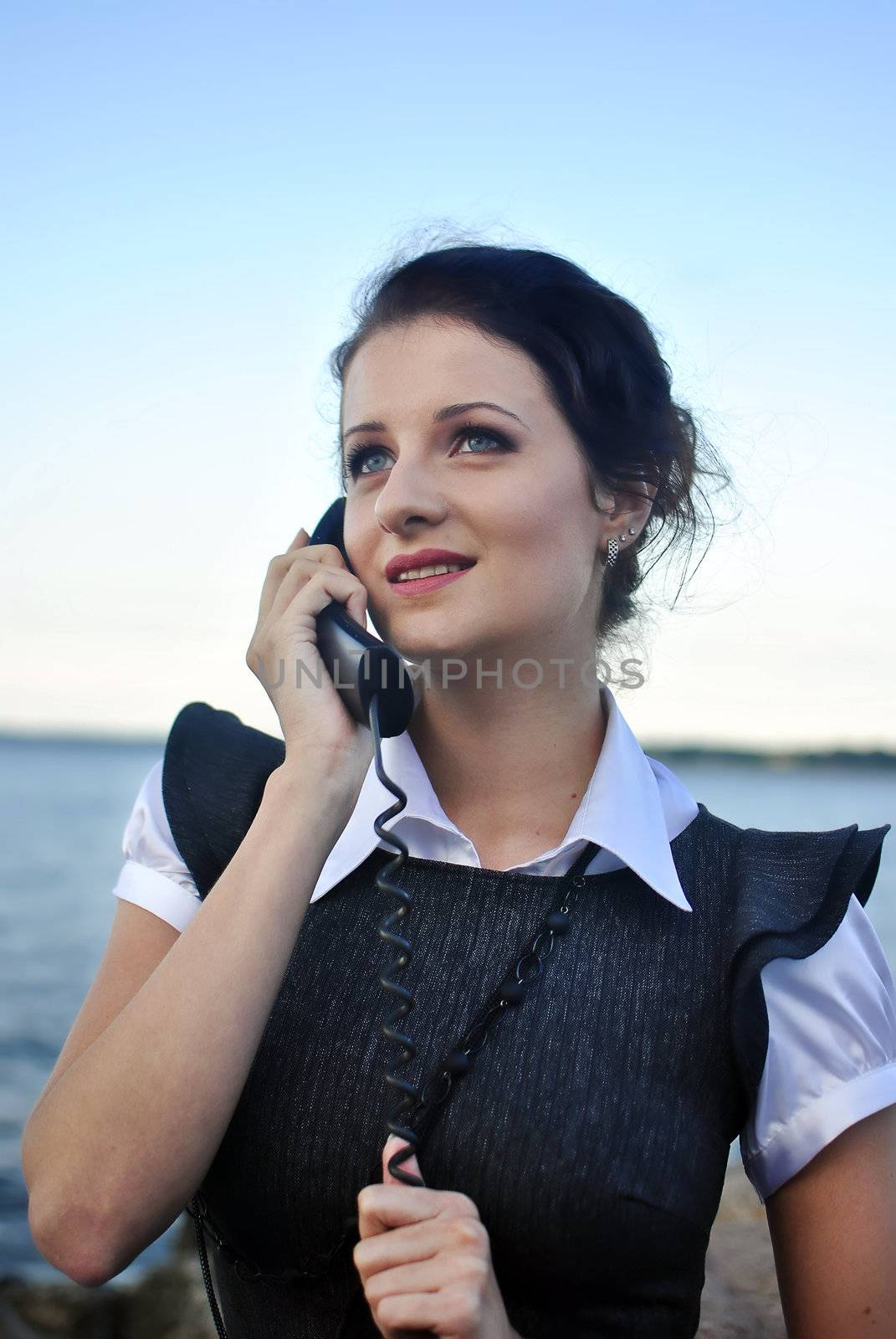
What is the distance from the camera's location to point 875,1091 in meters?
1.79

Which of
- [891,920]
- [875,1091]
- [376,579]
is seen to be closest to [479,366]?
[376,579]

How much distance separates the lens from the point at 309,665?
1867 mm

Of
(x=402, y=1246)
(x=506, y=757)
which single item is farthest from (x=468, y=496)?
(x=402, y=1246)

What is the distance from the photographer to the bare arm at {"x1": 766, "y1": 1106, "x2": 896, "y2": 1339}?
1.72 m

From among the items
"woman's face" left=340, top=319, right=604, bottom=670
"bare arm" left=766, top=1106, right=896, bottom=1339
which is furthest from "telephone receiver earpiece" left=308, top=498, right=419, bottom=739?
"bare arm" left=766, top=1106, right=896, bottom=1339

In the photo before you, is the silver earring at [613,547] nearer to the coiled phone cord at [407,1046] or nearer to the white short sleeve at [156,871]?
the coiled phone cord at [407,1046]

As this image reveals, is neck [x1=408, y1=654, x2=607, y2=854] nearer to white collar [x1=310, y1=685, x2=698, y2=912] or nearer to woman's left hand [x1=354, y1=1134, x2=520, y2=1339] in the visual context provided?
white collar [x1=310, y1=685, x2=698, y2=912]

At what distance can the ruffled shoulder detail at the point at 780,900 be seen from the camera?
1774 mm

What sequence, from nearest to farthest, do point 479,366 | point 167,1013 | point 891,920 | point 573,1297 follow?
point 167,1013, point 573,1297, point 479,366, point 891,920

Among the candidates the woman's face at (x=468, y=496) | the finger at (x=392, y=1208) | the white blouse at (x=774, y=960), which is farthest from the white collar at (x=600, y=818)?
the finger at (x=392, y=1208)

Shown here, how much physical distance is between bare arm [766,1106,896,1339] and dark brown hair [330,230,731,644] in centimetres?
107

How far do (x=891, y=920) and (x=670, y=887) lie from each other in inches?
554

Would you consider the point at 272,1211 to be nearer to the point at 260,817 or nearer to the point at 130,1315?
the point at 260,817

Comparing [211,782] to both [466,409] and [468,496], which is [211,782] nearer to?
[468,496]
